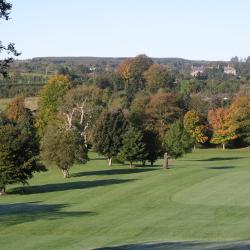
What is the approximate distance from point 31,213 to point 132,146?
90.0 ft

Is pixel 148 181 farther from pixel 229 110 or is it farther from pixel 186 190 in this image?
pixel 229 110

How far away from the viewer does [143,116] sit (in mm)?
107875

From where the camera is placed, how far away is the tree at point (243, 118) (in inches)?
4109

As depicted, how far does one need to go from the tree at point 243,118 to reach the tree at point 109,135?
39628mm

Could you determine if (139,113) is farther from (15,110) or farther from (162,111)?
(15,110)

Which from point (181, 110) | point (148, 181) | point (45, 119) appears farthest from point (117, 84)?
point (148, 181)

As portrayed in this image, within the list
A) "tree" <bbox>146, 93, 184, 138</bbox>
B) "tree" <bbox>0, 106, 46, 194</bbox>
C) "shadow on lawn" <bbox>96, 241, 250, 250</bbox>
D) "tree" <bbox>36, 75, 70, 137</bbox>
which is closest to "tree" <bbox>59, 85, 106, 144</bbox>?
"tree" <bbox>36, 75, 70, 137</bbox>

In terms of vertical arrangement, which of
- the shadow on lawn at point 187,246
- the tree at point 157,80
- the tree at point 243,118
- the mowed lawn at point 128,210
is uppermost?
the tree at point 157,80

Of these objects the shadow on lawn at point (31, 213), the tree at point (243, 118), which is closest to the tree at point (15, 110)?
the tree at point (243, 118)

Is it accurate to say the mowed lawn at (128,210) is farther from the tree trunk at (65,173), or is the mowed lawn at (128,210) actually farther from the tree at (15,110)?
the tree at (15,110)

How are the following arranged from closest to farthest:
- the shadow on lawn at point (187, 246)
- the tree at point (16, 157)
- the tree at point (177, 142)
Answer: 1. the shadow on lawn at point (187, 246)
2. the tree at point (16, 157)
3. the tree at point (177, 142)

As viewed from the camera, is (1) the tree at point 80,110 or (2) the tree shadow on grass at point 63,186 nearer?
(2) the tree shadow on grass at point 63,186

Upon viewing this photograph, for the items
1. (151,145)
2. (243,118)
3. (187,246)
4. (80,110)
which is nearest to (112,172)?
(151,145)

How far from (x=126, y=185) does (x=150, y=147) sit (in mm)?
17240
